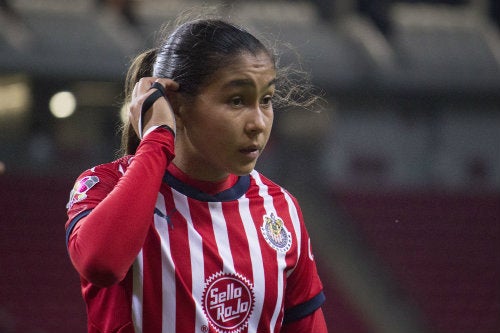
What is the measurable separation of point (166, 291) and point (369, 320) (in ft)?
20.6

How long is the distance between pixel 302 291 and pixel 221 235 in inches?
8.3

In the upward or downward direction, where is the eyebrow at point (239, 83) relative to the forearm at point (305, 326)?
upward

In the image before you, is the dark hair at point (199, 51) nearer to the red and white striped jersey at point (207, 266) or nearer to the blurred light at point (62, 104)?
the red and white striped jersey at point (207, 266)

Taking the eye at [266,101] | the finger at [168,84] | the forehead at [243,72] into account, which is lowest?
the eye at [266,101]

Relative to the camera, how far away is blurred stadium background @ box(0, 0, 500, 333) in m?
7.23

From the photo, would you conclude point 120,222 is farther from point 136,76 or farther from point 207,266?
point 136,76

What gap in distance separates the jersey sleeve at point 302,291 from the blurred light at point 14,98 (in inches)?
248

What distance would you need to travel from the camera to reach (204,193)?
151 cm

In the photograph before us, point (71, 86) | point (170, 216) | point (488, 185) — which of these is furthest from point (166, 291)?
point (488, 185)

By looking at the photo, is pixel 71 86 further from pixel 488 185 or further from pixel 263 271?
pixel 263 271

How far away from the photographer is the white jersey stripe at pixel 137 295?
4.50 ft

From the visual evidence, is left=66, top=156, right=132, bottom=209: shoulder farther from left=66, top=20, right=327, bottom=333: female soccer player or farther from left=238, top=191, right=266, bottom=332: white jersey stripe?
left=238, top=191, right=266, bottom=332: white jersey stripe

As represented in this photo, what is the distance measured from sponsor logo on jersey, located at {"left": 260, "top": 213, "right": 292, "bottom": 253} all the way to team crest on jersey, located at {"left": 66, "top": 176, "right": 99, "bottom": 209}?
34 cm

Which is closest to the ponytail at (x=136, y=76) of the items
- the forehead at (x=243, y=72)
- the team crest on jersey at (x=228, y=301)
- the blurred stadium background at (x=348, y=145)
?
the forehead at (x=243, y=72)
